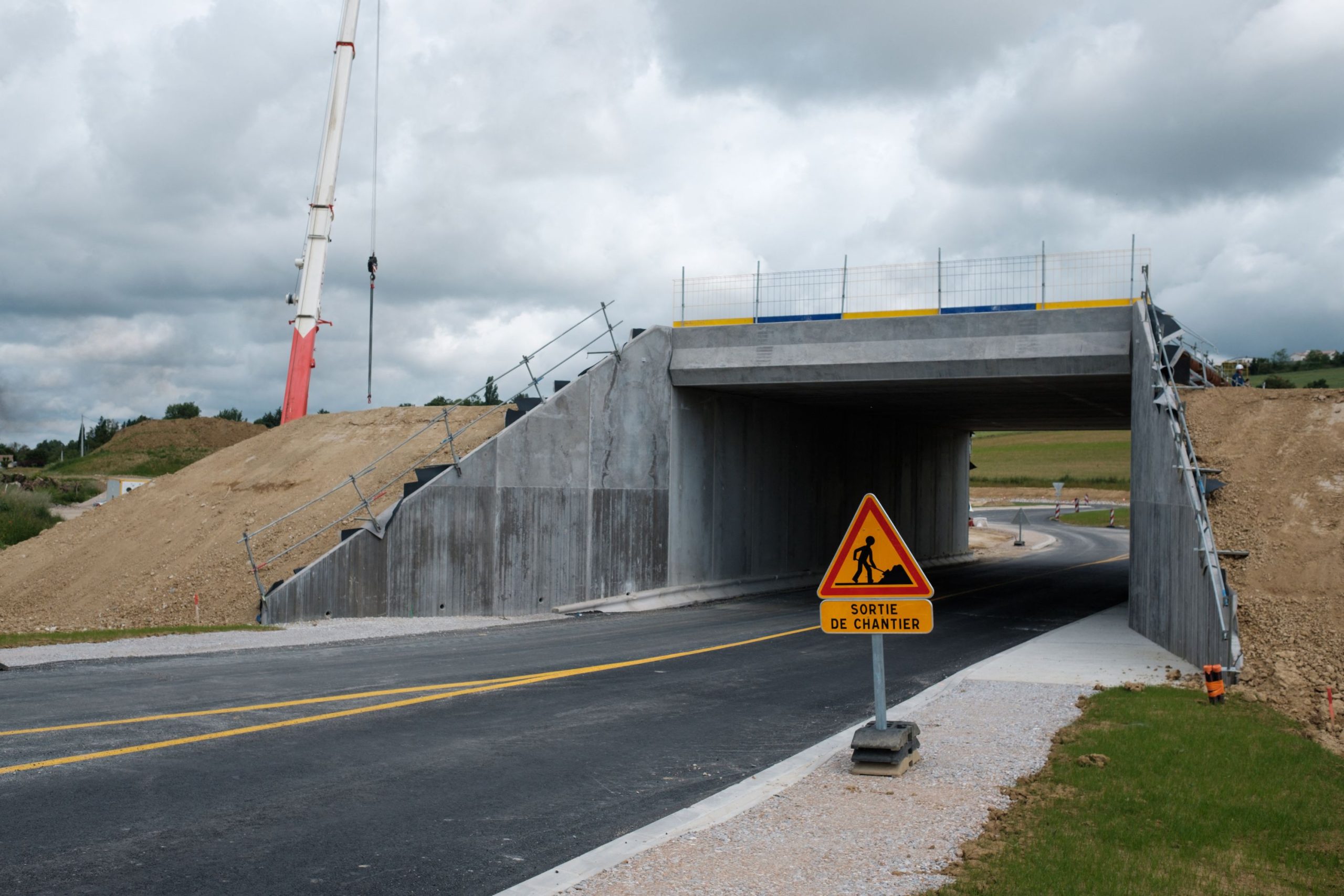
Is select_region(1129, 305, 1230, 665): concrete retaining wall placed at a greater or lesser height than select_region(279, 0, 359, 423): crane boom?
lesser

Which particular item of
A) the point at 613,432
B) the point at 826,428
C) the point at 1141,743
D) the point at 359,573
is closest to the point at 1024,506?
the point at 826,428

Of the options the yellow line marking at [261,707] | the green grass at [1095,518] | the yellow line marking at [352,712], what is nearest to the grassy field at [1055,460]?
the green grass at [1095,518]

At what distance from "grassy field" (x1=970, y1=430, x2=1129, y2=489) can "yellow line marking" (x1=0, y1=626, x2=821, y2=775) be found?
7264 cm

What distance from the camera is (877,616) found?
794cm

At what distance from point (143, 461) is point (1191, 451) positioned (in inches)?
1811

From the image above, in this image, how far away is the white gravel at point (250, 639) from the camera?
42.8ft

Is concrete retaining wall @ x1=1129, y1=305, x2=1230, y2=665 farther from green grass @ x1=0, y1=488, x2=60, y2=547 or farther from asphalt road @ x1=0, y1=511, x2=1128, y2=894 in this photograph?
green grass @ x1=0, y1=488, x2=60, y2=547

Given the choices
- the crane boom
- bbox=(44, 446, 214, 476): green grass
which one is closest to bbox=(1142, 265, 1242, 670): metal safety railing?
the crane boom

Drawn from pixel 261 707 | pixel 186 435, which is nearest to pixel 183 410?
pixel 186 435

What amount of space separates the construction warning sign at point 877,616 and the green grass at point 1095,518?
61996 mm

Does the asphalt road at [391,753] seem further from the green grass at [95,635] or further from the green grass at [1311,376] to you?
the green grass at [1311,376]

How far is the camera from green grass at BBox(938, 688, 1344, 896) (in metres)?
5.54

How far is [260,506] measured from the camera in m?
23.6

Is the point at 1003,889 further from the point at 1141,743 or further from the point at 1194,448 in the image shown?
the point at 1194,448
